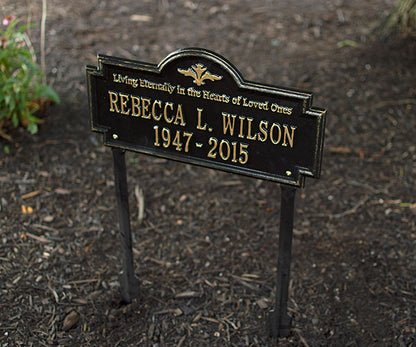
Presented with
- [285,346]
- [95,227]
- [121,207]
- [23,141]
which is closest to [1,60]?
[23,141]

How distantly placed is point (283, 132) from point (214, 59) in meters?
0.38

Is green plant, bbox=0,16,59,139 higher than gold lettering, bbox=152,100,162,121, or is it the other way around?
gold lettering, bbox=152,100,162,121

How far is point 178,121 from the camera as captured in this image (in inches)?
96.8

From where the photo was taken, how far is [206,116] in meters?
2.39

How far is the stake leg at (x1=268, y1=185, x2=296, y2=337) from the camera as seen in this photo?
2.47 metres

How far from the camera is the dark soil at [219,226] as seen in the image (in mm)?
2961

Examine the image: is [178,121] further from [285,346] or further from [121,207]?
[285,346]

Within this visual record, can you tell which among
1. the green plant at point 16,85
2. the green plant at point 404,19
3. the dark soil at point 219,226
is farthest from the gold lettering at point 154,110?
the green plant at point 404,19

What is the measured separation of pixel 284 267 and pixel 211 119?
0.74 metres

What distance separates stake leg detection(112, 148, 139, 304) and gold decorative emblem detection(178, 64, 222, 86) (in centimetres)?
51

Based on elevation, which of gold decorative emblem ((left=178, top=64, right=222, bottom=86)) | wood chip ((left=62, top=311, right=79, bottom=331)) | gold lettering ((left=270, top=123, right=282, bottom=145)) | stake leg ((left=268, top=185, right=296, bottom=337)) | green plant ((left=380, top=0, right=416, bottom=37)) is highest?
gold decorative emblem ((left=178, top=64, right=222, bottom=86))

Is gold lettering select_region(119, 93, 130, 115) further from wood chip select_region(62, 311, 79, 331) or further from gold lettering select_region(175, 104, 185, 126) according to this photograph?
wood chip select_region(62, 311, 79, 331)

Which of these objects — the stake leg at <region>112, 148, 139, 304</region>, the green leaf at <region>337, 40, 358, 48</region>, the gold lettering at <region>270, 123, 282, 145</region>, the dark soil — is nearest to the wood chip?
the dark soil

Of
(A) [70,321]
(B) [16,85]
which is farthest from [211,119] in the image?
(B) [16,85]
